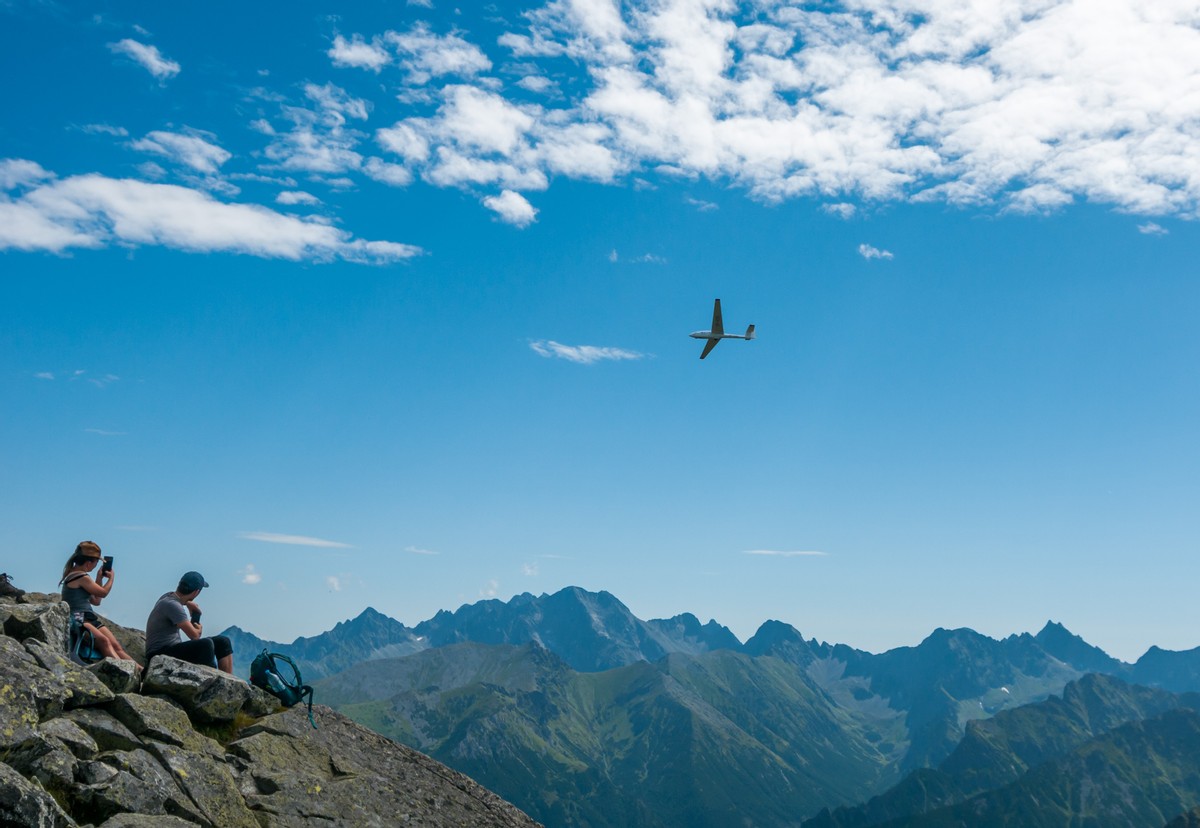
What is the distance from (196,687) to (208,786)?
128 inches

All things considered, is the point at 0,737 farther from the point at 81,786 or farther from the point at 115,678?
the point at 115,678

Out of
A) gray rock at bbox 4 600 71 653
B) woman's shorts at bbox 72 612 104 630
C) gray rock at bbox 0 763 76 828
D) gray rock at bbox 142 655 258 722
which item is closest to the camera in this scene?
gray rock at bbox 0 763 76 828

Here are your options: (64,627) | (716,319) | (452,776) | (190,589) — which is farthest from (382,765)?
(716,319)

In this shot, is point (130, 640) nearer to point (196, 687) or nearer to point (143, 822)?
point (196, 687)

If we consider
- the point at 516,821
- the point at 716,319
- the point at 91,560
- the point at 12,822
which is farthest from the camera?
the point at 716,319

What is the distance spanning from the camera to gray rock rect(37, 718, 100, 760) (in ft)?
54.5

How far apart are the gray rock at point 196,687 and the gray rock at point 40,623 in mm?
2348

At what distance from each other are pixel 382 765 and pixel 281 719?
3.31 meters

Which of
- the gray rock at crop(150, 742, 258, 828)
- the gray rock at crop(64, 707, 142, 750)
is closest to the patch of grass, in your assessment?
the gray rock at crop(150, 742, 258, 828)

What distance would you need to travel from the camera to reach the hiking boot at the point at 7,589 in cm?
2408

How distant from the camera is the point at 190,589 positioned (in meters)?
22.4

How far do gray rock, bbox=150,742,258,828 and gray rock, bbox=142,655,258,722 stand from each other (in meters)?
2.10

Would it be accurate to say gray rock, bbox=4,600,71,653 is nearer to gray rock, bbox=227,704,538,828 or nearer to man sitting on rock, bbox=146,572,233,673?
man sitting on rock, bbox=146,572,233,673

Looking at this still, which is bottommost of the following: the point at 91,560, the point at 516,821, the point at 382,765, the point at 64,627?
the point at 516,821
